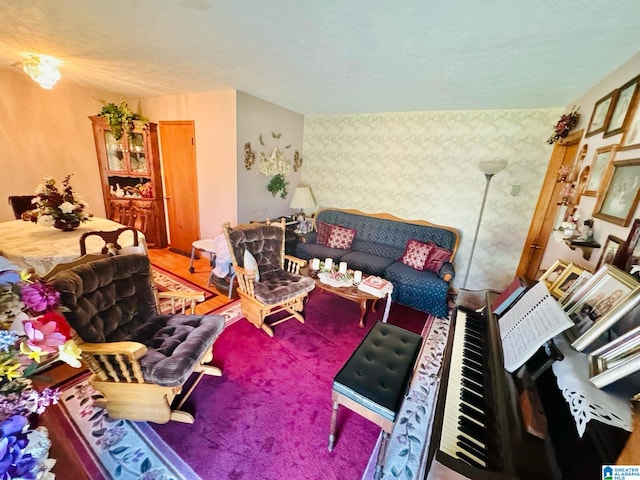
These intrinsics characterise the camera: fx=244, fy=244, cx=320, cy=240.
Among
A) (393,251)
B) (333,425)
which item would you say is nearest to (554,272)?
(333,425)

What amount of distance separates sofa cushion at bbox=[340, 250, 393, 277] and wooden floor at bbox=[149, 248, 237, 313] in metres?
1.63

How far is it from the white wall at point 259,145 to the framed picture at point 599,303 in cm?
345

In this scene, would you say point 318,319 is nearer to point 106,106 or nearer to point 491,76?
point 491,76

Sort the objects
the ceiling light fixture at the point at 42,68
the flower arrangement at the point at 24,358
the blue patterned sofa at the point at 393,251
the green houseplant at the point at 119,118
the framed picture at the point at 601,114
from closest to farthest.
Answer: the flower arrangement at the point at 24,358, the framed picture at the point at 601,114, the ceiling light fixture at the point at 42,68, the blue patterned sofa at the point at 393,251, the green houseplant at the point at 119,118

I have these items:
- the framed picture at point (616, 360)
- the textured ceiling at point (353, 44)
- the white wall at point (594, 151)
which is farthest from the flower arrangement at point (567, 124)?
the framed picture at point (616, 360)

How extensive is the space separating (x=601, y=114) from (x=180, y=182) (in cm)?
491

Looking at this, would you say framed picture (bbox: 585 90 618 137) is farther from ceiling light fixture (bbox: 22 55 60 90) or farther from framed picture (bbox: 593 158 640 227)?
ceiling light fixture (bbox: 22 55 60 90)

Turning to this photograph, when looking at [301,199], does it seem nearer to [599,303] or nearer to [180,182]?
[180,182]

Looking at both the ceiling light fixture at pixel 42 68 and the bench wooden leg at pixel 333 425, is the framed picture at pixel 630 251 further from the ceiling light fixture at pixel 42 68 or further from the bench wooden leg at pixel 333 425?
the ceiling light fixture at pixel 42 68

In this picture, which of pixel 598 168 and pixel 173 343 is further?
pixel 598 168

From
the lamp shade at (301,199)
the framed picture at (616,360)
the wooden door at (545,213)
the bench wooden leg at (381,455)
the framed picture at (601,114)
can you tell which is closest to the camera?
the framed picture at (616,360)

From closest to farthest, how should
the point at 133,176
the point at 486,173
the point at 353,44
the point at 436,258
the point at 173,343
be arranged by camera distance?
1. the point at 173,343
2. the point at 353,44
3. the point at 486,173
4. the point at 436,258
5. the point at 133,176

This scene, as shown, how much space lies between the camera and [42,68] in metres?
2.57

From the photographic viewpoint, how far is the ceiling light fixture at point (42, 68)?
8.34ft
